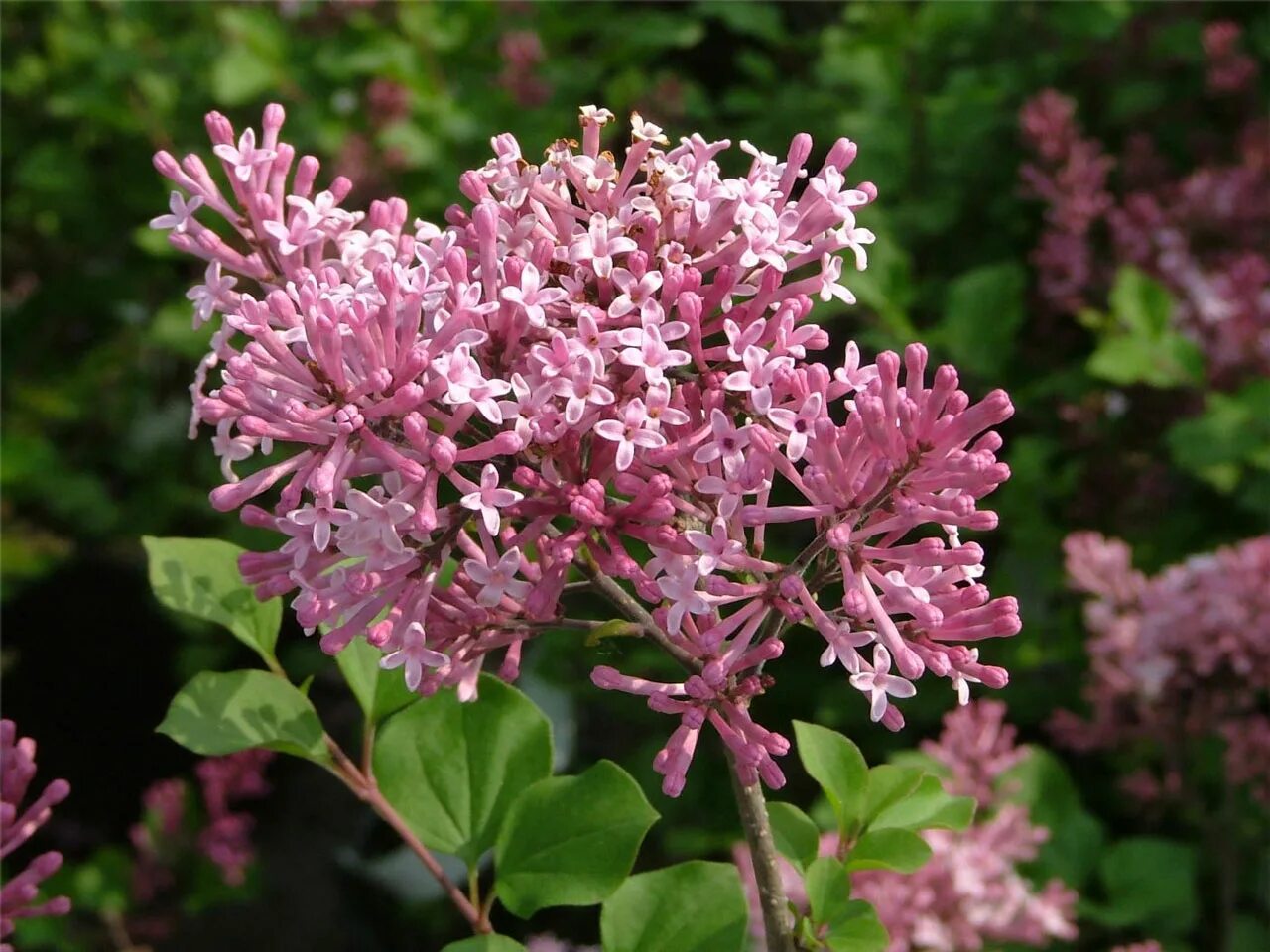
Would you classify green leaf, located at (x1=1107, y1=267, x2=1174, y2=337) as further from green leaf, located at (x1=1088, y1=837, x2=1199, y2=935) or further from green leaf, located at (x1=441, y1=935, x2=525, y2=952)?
green leaf, located at (x1=441, y1=935, x2=525, y2=952)

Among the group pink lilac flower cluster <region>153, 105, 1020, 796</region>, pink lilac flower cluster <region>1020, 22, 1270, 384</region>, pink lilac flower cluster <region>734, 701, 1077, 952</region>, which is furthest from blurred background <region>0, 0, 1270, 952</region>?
pink lilac flower cluster <region>153, 105, 1020, 796</region>

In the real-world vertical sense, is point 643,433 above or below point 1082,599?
below

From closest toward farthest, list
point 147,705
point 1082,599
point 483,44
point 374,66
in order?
point 1082,599, point 374,66, point 483,44, point 147,705

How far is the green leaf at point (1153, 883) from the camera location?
175 cm

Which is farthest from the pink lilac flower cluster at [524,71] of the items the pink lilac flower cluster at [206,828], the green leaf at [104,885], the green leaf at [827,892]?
the green leaf at [827,892]

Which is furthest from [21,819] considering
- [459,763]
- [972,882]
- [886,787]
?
[972,882]

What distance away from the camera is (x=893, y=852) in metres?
0.97

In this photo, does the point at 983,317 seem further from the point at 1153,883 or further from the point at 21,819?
the point at 21,819

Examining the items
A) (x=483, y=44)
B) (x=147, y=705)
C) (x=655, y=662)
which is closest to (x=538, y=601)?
(x=655, y=662)

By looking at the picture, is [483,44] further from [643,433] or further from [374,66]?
[643,433]

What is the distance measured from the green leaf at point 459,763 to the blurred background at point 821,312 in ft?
1.56

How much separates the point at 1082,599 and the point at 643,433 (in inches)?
66.3

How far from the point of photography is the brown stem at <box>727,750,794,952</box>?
2.89 feet

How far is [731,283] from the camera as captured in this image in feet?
2.82
